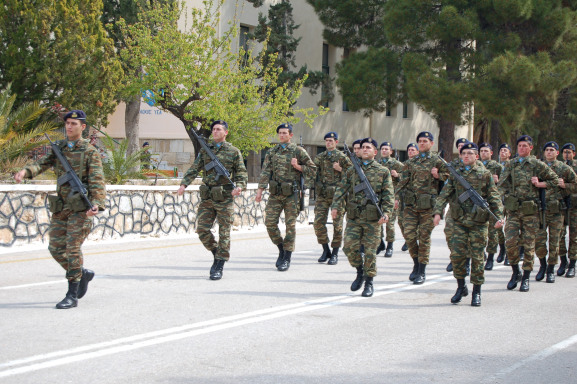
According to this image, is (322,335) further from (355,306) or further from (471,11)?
(471,11)

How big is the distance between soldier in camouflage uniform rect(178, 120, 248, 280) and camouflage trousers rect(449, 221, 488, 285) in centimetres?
283

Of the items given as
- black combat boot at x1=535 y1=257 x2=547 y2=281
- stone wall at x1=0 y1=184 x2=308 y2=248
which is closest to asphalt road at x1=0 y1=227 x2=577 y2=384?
black combat boot at x1=535 y1=257 x2=547 y2=281

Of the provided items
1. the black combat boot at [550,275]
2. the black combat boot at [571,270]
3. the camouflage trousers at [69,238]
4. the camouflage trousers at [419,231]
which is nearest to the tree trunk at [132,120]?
the camouflage trousers at [419,231]

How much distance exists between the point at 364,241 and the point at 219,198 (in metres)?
2.10

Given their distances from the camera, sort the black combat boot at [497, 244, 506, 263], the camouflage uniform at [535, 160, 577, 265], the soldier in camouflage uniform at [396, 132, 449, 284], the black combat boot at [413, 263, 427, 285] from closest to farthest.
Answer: the black combat boot at [413, 263, 427, 285]
the soldier in camouflage uniform at [396, 132, 449, 284]
the camouflage uniform at [535, 160, 577, 265]
the black combat boot at [497, 244, 506, 263]

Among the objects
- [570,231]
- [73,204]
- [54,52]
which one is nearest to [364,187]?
[73,204]

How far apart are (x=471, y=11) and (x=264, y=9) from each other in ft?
29.2

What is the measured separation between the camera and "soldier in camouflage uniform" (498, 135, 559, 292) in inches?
396

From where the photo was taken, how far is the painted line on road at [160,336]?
562cm

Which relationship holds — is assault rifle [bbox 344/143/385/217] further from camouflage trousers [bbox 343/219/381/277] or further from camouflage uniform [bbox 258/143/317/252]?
camouflage uniform [bbox 258/143/317/252]

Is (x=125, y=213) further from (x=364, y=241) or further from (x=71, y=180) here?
(x=364, y=241)

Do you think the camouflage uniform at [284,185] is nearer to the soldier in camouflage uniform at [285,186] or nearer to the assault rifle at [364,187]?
the soldier in camouflage uniform at [285,186]

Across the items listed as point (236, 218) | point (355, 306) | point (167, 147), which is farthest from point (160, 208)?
point (167, 147)

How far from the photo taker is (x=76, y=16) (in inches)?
885
